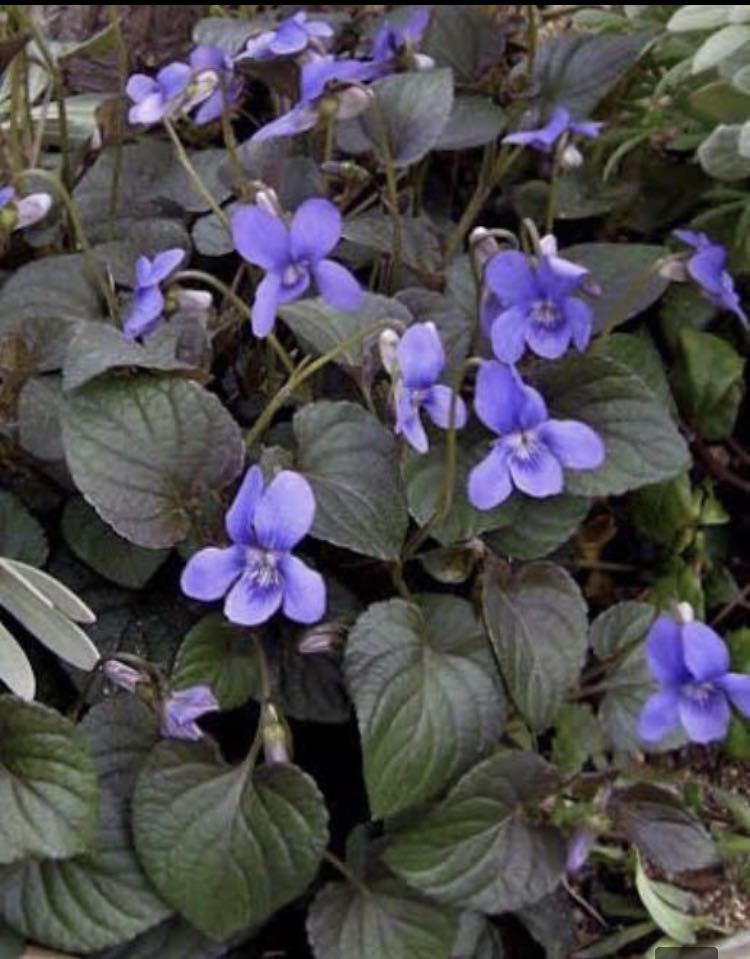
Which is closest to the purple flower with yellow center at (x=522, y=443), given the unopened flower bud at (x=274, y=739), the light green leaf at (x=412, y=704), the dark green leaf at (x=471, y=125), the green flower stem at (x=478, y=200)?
the light green leaf at (x=412, y=704)

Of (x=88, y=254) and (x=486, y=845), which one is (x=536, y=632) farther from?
(x=88, y=254)

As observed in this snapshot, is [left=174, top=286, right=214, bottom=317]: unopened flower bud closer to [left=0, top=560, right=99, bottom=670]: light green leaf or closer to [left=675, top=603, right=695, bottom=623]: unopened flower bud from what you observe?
[left=0, top=560, right=99, bottom=670]: light green leaf

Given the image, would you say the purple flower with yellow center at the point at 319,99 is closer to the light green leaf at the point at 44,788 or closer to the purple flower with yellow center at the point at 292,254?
the purple flower with yellow center at the point at 292,254

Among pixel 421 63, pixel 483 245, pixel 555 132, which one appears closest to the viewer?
pixel 483 245

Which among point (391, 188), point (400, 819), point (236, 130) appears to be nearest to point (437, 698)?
point (400, 819)

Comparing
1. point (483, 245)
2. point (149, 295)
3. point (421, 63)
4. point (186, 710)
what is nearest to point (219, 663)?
point (186, 710)

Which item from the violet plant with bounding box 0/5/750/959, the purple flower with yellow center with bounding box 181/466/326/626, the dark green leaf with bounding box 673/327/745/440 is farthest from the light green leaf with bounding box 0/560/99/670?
the dark green leaf with bounding box 673/327/745/440
